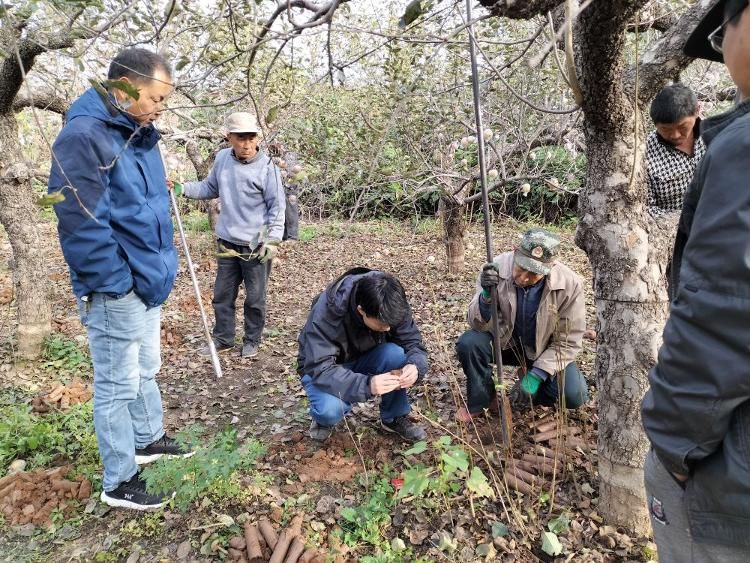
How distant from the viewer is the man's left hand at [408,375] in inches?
105

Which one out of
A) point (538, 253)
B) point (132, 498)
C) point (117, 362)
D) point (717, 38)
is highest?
point (717, 38)

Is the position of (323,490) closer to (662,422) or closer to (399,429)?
(399,429)

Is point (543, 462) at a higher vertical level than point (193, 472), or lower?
lower

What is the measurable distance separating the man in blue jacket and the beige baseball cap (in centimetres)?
136

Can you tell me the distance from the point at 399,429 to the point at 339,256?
5.19 m

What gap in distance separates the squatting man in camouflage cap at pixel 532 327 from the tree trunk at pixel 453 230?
2797 millimetres

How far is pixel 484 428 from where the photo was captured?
3.00 m

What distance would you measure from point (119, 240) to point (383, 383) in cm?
142

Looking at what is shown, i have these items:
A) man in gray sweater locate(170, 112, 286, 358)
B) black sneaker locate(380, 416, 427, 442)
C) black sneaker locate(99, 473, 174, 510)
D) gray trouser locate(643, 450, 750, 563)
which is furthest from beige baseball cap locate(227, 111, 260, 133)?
gray trouser locate(643, 450, 750, 563)

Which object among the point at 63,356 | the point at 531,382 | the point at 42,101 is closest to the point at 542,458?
the point at 531,382

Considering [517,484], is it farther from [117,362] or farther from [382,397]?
[117,362]

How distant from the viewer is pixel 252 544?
2131 mm

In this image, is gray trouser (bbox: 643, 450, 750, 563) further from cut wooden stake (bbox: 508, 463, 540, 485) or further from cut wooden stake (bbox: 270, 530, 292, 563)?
cut wooden stake (bbox: 270, 530, 292, 563)

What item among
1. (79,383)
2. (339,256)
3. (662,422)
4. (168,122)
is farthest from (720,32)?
(339,256)
